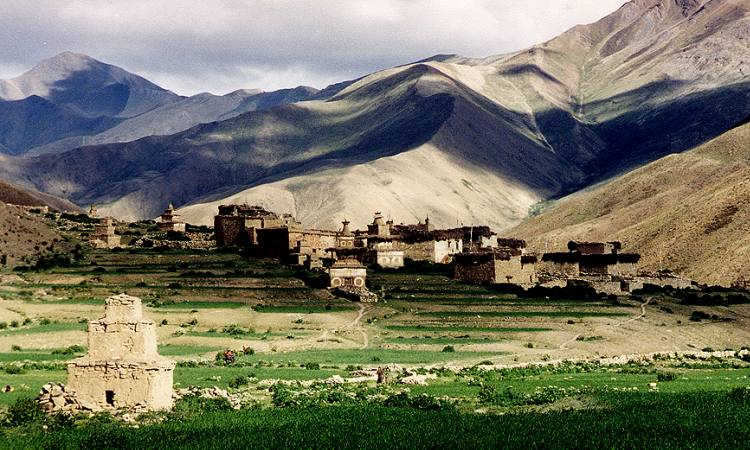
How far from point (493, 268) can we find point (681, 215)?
157 feet

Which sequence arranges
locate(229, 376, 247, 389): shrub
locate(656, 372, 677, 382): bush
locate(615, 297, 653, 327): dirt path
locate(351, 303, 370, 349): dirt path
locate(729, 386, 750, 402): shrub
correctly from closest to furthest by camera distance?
1. locate(729, 386, 750, 402): shrub
2. locate(229, 376, 247, 389): shrub
3. locate(656, 372, 677, 382): bush
4. locate(351, 303, 370, 349): dirt path
5. locate(615, 297, 653, 327): dirt path

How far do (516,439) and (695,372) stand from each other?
20.7 meters

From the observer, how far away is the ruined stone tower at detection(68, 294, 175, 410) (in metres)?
26.3

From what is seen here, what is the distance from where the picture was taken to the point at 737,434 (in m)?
24.7

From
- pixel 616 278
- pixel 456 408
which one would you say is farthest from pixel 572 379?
pixel 616 278

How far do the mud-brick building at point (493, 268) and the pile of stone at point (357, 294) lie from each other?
36.2 feet

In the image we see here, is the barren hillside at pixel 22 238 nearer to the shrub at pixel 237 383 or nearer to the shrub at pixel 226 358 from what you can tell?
the shrub at pixel 226 358

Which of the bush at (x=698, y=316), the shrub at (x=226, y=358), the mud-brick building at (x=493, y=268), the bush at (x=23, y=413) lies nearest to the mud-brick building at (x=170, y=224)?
the mud-brick building at (x=493, y=268)

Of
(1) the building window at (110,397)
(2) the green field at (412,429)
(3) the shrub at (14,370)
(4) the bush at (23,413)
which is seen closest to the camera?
(2) the green field at (412,429)

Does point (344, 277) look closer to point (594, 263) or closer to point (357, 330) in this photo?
point (357, 330)

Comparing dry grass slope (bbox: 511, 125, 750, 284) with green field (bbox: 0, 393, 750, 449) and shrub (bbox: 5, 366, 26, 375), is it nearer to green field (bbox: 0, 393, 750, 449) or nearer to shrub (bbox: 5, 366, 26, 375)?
green field (bbox: 0, 393, 750, 449)

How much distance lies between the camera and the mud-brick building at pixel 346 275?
227ft

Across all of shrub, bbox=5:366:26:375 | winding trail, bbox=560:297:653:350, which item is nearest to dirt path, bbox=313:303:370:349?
winding trail, bbox=560:297:653:350

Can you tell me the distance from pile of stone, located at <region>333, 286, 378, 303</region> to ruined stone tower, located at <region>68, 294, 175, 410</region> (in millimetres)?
38917
